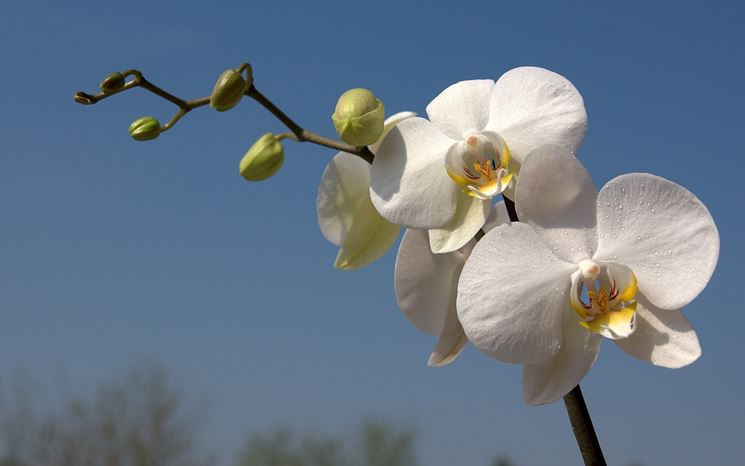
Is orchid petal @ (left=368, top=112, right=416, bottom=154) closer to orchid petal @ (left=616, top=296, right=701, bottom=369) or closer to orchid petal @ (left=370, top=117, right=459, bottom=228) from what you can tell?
orchid petal @ (left=370, top=117, right=459, bottom=228)

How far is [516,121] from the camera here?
875 mm

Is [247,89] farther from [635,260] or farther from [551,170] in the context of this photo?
[635,260]

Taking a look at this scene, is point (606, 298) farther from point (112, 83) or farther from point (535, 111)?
point (112, 83)

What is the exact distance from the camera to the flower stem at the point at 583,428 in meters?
0.81

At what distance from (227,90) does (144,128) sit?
11 centimetres

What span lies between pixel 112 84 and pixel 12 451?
537 cm

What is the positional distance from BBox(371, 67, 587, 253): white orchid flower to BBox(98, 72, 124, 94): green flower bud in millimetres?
278

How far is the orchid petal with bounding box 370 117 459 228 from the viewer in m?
0.86

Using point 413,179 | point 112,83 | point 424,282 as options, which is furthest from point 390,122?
point 112,83

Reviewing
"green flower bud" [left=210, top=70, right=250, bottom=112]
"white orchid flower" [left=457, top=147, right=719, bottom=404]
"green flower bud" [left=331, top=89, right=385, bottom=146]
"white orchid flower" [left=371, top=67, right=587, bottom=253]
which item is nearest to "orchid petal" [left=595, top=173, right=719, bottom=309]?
"white orchid flower" [left=457, top=147, right=719, bottom=404]

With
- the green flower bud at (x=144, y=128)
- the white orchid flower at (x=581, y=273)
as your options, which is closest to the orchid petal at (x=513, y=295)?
the white orchid flower at (x=581, y=273)

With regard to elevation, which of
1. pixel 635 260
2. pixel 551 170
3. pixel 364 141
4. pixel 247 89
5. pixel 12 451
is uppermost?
pixel 247 89

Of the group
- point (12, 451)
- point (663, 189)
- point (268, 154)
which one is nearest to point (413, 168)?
point (268, 154)

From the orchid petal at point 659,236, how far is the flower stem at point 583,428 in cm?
13
